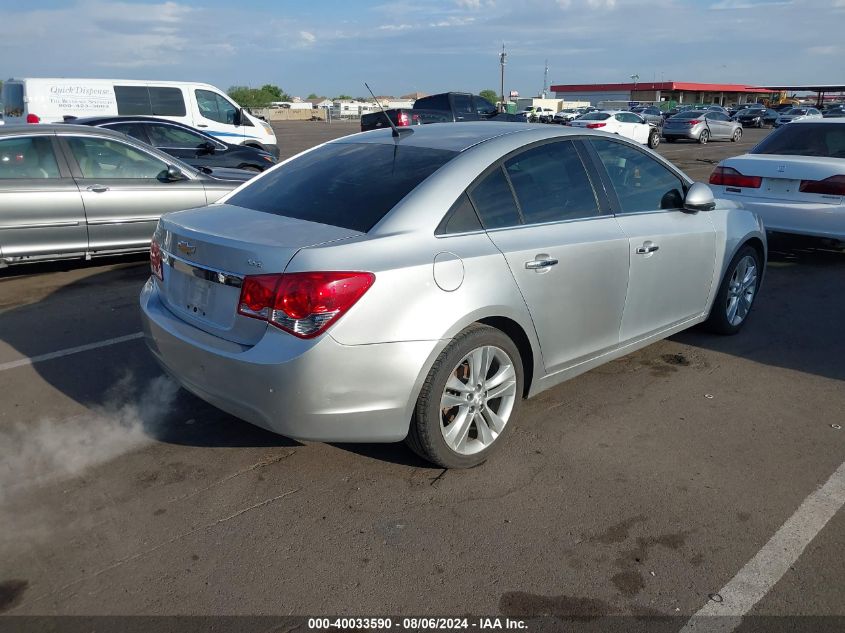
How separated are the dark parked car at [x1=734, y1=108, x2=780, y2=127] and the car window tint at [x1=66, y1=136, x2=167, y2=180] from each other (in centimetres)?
4865

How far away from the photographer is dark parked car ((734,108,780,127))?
161 feet

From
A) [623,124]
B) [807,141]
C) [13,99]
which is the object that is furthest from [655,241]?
[623,124]

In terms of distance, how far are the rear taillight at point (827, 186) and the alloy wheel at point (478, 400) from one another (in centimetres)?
541

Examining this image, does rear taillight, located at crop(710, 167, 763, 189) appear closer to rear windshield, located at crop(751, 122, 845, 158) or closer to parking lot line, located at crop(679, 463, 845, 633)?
rear windshield, located at crop(751, 122, 845, 158)

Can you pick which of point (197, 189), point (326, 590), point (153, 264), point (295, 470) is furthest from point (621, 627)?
point (197, 189)

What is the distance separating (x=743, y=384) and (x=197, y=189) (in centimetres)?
600

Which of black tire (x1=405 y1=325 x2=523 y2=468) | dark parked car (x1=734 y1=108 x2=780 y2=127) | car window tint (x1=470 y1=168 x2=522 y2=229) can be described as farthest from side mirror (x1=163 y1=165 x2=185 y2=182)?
dark parked car (x1=734 y1=108 x2=780 y2=127)

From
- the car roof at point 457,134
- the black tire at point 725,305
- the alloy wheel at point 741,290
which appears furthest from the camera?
the alloy wheel at point 741,290

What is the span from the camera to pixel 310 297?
9.80ft

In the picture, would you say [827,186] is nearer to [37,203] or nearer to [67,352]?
[67,352]

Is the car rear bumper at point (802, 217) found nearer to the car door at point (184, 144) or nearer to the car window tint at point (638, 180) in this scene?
the car window tint at point (638, 180)

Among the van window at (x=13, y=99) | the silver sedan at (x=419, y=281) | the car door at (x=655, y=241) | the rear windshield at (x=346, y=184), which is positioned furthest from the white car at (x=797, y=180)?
the van window at (x=13, y=99)

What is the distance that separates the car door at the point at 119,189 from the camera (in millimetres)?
7344

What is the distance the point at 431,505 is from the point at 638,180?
101 inches
